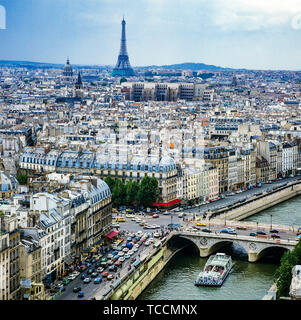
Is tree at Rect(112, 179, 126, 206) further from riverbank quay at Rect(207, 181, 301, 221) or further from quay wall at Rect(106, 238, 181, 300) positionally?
quay wall at Rect(106, 238, 181, 300)

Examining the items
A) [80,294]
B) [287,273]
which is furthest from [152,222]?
[287,273]

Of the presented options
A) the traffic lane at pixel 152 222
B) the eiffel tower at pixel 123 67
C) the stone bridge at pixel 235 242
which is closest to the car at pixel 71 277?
the stone bridge at pixel 235 242

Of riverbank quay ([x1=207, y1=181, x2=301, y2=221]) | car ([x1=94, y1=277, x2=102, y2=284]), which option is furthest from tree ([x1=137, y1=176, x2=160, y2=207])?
car ([x1=94, y1=277, x2=102, y2=284])

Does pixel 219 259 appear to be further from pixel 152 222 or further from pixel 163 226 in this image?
pixel 152 222

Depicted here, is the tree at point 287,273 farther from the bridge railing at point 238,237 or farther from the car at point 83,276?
the bridge railing at point 238,237

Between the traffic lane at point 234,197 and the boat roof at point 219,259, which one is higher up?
the traffic lane at point 234,197
